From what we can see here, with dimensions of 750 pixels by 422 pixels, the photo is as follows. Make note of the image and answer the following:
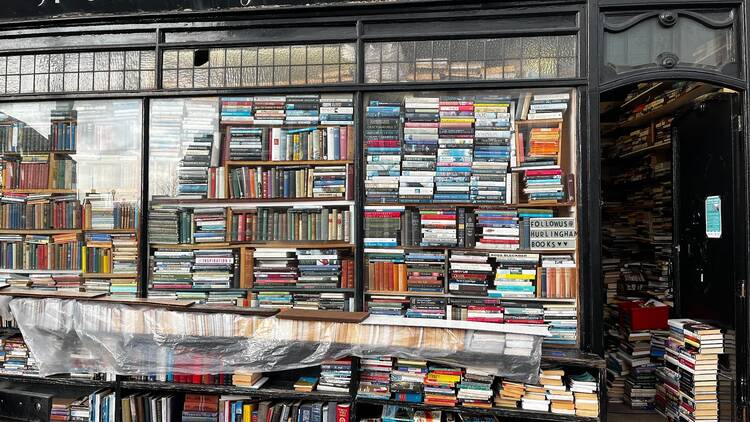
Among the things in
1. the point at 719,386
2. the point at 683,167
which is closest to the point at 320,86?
the point at 683,167

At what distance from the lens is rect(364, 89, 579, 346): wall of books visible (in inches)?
141

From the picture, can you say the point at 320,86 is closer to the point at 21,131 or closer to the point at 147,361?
the point at 147,361

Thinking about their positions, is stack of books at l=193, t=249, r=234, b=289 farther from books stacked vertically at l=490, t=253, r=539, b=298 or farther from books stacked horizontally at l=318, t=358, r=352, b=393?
books stacked vertically at l=490, t=253, r=539, b=298

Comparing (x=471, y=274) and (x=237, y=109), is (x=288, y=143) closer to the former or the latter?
(x=237, y=109)

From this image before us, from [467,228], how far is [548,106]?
4.38 feet

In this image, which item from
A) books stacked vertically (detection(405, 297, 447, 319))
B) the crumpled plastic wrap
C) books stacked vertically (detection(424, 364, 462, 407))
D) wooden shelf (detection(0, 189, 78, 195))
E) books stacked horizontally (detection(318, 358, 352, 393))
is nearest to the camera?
the crumpled plastic wrap

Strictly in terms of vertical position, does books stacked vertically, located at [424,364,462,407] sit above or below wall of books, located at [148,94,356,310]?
below

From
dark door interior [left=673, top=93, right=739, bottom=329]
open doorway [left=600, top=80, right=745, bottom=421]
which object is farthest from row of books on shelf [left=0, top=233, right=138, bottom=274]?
dark door interior [left=673, top=93, right=739, bottom=329]

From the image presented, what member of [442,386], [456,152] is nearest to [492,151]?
[456,152]

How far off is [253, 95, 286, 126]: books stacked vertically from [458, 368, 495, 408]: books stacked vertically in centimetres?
287

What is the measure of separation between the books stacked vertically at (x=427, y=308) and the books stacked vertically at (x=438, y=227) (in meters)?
0.51

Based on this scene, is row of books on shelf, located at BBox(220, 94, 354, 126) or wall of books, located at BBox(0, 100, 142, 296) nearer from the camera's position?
row of books on shelf, located at BBox(220, 94, 354, 126)

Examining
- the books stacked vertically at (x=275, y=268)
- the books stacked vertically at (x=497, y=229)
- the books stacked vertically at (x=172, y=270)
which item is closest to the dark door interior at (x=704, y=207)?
the books stacked vertically at (x=497, y=229)

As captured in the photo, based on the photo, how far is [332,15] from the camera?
3799mm
